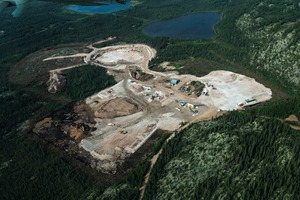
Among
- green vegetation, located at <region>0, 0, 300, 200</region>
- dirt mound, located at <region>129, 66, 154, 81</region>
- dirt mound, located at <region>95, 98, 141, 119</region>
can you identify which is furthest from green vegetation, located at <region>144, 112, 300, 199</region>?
dirt mound, located at <region>129, 66, 154, 81</region>

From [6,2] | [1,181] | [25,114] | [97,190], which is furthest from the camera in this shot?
[25,114]

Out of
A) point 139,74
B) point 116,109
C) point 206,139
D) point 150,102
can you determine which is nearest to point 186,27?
point 139,74

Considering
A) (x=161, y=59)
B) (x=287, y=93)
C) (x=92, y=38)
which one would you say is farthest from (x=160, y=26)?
(x=287, y=93)

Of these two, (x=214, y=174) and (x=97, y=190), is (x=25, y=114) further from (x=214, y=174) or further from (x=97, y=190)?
(x=214, y=174)

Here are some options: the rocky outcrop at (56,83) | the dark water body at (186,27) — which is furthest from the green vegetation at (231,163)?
the dark water body at (186,27)

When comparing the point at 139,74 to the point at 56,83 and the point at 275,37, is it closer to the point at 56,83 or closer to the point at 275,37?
the point at 56,83

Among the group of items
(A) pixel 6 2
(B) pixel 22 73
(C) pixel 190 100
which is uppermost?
(A) pixel 6 2

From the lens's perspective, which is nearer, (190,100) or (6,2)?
(6,2)
